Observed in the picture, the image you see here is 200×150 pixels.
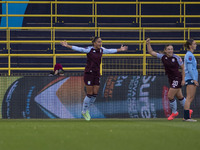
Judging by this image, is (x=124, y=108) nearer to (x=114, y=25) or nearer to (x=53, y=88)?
(x=53, y=88)

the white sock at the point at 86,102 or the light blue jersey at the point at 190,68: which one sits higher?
the light blue jersey at the point at 190,68

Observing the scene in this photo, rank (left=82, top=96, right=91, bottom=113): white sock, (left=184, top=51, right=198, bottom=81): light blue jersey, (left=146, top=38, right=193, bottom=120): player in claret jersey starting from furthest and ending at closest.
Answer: (left=82, top=96, right=91, bottom=113): white sock → (left=146, top=38, right=193, bottom=120): player in claret jersey → (left=184, top=51, right=198, bottom=81): light blue jersey

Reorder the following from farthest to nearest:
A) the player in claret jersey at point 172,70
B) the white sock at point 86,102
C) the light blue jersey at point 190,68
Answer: the white sock at point 86,102 < the player in claret jersey at point 172,70 < the light blue jersey at point 190,68

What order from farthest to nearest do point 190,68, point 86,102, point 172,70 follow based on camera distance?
point 86,102 → point 172,70 → point 190,68

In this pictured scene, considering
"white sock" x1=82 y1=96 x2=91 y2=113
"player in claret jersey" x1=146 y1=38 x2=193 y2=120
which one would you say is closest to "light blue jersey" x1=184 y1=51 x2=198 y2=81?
"player in claret jersey" x1=146 y1=38 x2=193 y2=120

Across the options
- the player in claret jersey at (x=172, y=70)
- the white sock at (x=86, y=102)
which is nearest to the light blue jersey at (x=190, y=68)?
the player in claret jersey at (x=172, y=70)

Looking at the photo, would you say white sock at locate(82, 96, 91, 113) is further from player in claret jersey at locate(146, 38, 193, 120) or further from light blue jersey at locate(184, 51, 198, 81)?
light blue jersey at locate(184, 51, 198, 81)

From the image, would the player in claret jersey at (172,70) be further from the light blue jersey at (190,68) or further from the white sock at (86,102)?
the white sock at (86,102)

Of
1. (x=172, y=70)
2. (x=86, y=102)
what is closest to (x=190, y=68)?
(x=172, y=70)

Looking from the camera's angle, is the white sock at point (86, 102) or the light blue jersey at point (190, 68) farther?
the white sock at point (86, 102)

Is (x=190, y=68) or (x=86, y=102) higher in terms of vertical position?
(x=190, y=68)

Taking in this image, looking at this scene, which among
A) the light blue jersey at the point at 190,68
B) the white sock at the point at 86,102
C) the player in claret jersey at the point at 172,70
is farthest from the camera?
the white sock at the point at 86,102

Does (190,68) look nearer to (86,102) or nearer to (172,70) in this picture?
(172,70)

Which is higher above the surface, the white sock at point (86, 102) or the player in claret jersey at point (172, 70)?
the player in claret jersey at point (172, 70)
